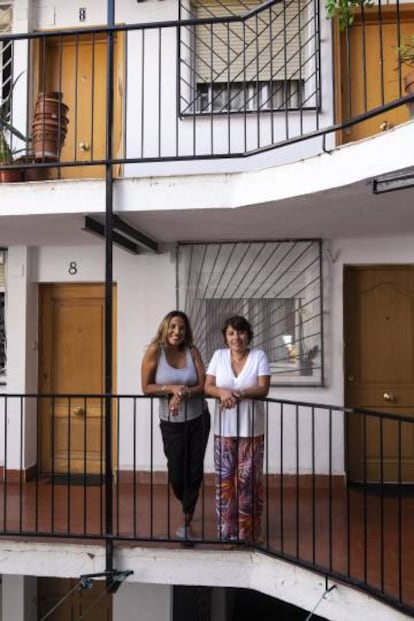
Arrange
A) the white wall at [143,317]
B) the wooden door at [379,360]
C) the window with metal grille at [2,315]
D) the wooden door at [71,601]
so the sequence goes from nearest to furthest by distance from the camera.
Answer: the white wall at [143,317]
the wooden door at [379,360]
the wooden door at [71,601]
the window with metal grille at [2,315]

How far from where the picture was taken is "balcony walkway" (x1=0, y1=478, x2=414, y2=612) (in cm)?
344

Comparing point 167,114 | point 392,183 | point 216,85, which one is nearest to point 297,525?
point 392,183

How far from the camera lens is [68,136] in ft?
19.5

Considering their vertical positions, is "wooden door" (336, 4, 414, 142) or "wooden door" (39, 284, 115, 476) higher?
"wooden door" (336, 4, 414, 142)

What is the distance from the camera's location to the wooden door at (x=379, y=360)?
5.51 metres

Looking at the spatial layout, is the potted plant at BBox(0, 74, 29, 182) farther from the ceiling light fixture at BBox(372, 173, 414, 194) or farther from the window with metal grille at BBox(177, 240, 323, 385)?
the ceiling light fixture at BBox(372, 173, 414, 194)

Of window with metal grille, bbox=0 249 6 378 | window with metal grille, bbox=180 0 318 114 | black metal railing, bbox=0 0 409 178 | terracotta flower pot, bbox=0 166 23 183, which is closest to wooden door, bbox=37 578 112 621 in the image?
window with metal grille, bbox=0 249 6 378

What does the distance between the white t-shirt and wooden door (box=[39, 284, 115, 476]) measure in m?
2.46

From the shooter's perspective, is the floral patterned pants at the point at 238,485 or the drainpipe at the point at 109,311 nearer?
the floral patterned pants at the point at 238,485

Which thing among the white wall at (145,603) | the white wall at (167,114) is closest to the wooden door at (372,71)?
the white wall at (167,114)

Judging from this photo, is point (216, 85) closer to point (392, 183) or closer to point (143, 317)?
point (143, 317)

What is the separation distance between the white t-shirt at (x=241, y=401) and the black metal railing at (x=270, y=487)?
0.59 ft

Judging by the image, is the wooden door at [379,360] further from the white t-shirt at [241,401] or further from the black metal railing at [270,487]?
the white t-shirt at [241,401]

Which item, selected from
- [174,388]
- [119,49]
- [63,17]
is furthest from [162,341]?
[63,17]
